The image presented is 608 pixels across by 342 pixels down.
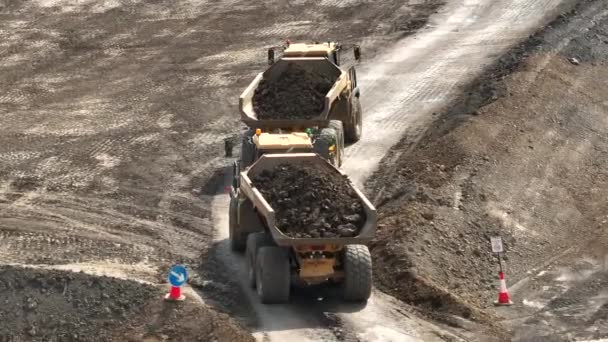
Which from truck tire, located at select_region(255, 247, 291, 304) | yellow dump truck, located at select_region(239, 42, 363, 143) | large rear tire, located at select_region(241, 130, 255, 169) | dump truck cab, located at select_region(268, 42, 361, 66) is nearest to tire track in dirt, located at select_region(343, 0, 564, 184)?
yellow dump truck, located at select_region(239, 42, 363, 143)

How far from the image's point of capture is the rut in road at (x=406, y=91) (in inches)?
693

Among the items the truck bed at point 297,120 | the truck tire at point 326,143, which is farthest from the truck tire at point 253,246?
the truck bed at point 297,120

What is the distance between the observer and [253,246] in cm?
1884

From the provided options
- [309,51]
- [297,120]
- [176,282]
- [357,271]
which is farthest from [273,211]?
[309,51]

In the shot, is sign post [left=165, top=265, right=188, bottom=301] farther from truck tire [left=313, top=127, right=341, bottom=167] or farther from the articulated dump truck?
truck tire [left=313, top=127, right=341, bottom=167]

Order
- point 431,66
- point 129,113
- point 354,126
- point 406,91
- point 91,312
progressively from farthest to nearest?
point 431,66
point 406,91
point 129,113
point 354,126
point 91,312

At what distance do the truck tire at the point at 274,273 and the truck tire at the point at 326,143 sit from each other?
15.2ft

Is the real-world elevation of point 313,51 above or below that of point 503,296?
above

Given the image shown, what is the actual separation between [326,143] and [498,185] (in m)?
4.09

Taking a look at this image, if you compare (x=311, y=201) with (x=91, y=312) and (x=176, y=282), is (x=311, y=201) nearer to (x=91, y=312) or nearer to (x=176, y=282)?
(x=176, y=282)

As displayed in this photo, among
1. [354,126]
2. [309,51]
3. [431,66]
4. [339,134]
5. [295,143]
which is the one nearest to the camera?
[295,143]

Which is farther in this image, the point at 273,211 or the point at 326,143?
the point at 326,143

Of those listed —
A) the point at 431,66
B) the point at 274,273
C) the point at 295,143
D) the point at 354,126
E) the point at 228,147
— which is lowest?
the point at 431,66

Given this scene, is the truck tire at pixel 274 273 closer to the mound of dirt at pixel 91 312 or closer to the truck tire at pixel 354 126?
the mound of dirt at pixel 91 312
